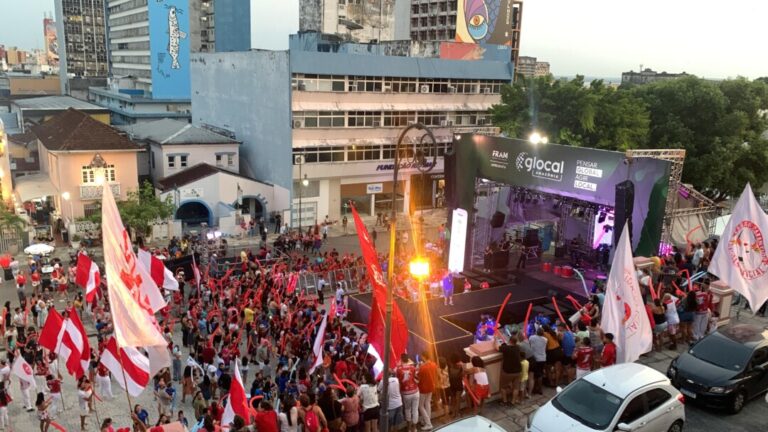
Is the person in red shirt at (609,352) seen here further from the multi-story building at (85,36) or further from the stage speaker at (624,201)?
the multi-story building at (85,36)

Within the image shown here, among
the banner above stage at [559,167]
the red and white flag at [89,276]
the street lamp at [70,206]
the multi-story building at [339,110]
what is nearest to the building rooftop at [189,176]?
the multi-story building at [339,110]

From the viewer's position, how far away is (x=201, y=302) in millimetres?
20500

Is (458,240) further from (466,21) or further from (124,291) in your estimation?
(466,21)

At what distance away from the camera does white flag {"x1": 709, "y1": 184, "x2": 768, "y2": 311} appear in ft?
51.8

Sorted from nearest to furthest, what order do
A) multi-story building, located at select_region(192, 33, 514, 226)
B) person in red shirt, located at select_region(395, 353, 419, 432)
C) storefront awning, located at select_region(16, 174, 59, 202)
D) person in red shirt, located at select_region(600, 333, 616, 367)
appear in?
person in red shirt, located at select_region(395, 353, 419, 432)
person in red shirt, located at select_region(600, 333, 616, 367)
storefront awning, located at select_region(16, 174, 59, 202)
multi-story building, located at select_region(192, 33, 514, 226)

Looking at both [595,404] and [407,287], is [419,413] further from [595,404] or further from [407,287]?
[407,287]

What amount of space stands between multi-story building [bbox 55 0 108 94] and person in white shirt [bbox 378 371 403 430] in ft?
436

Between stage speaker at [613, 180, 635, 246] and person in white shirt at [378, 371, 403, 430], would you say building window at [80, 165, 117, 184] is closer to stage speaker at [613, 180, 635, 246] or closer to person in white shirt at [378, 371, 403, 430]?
stage speaker at [613, 180, 635, 246]

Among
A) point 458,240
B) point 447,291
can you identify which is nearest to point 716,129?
point 458,240

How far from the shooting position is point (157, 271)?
19.4 m

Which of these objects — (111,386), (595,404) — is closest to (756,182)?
(595,404)

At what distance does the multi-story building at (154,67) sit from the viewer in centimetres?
6671

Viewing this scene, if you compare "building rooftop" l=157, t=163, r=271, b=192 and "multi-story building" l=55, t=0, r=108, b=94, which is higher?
"multi-story building" l=55, t=0, r=108, b=94

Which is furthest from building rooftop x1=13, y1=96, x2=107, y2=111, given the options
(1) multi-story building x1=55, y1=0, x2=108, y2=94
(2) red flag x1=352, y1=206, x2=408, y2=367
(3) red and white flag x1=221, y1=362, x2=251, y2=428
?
(1) multi-story building x1=55, y1=0, x2=108, y2=94
